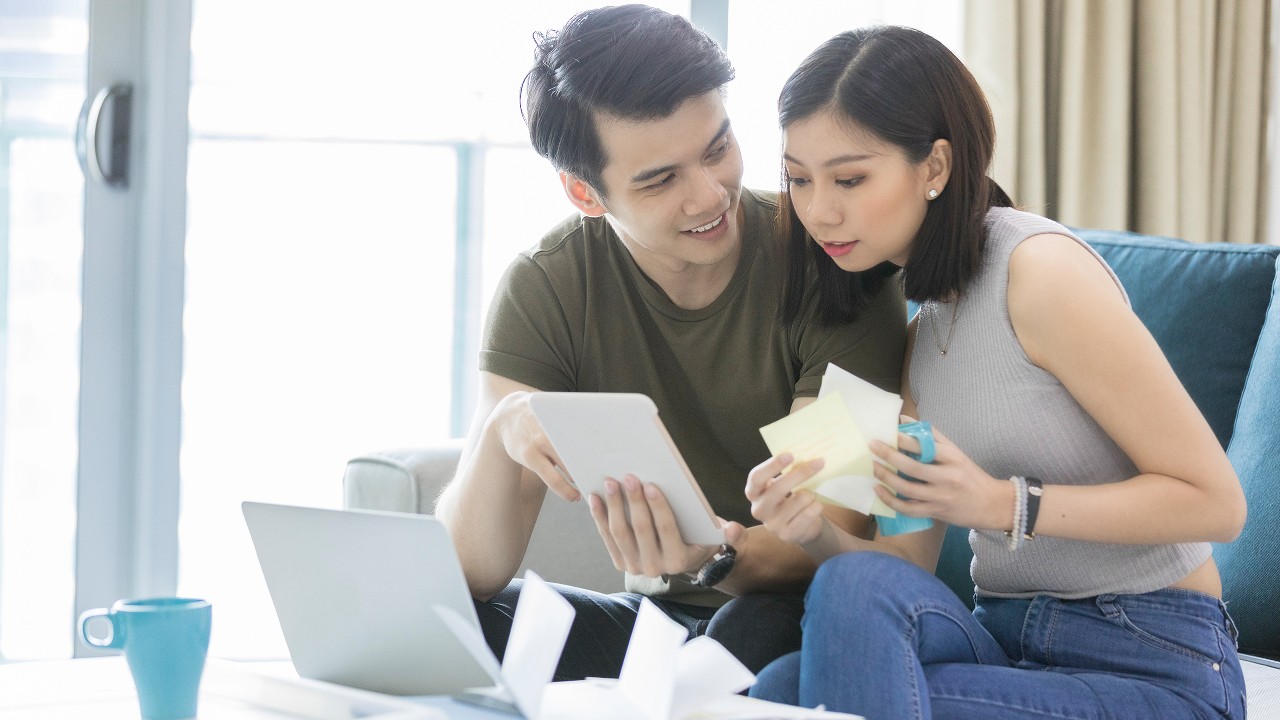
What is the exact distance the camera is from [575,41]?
5.17 ft

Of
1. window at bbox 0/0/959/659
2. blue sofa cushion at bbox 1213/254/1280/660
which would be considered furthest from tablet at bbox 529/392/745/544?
window at bbox 0/0/959/659

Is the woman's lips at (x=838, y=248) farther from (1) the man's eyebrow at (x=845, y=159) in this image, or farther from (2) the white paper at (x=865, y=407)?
(2) the white paper at (x=865, y=407)

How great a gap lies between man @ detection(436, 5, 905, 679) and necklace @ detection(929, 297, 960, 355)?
0.29 ft

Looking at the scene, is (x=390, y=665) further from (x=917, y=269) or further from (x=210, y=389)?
(x=210, y=389)

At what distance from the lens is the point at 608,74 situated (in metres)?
1.54

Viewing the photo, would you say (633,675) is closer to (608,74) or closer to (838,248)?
(838,248)

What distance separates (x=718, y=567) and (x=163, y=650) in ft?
2.11

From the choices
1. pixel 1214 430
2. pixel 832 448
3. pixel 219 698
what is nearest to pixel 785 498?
pixel 832 448

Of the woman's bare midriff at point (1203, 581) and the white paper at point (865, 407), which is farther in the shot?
the woman's bare midriff at point (1203, 581)

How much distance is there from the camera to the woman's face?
4.35ft

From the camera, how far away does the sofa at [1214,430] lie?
153 cm

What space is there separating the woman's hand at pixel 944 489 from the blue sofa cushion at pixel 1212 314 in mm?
708

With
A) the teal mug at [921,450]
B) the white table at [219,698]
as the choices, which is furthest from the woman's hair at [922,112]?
the white table at [219,698]

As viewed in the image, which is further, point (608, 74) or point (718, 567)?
point (608, 74)
